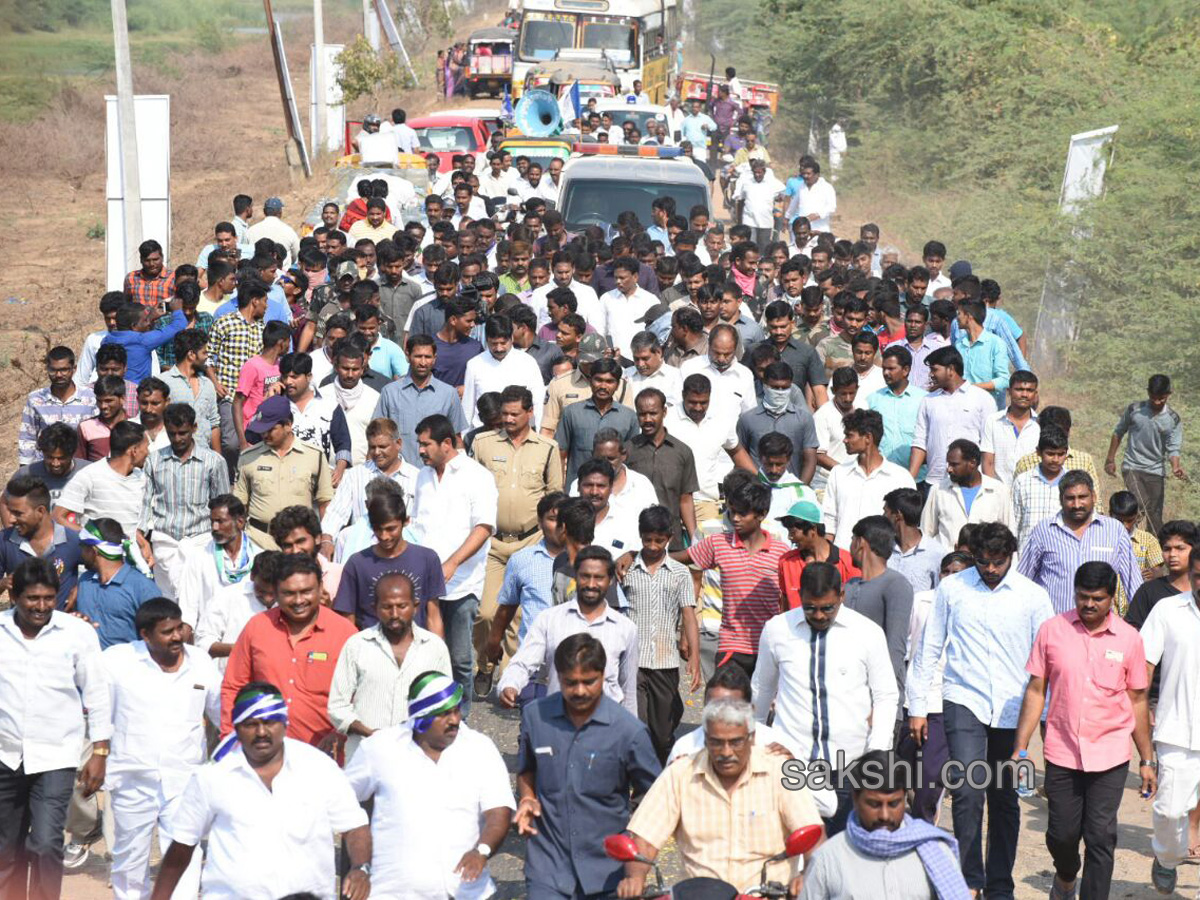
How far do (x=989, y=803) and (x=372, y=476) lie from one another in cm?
398

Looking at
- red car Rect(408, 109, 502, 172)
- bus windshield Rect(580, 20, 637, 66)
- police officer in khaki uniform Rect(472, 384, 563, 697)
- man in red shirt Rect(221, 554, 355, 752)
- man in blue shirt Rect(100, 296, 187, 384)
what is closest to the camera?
man in red shirt Rect(221, 554, 355, 752)

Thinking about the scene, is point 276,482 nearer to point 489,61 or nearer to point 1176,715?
point 1176,715

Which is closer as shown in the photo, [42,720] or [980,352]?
[42,720]

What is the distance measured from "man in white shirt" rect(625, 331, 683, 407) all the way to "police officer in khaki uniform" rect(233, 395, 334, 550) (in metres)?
2.46

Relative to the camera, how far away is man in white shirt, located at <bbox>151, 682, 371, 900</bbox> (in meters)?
6.12

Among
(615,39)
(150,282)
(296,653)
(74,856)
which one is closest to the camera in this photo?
(296,653)

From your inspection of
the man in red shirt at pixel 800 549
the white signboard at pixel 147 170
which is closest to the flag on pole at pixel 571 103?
the white signboard at pixel 147 170

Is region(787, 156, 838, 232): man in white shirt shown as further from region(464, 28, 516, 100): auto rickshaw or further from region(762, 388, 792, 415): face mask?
region(464, 28, 516, 100): auto rickshaw

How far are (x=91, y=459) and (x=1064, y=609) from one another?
247 inches

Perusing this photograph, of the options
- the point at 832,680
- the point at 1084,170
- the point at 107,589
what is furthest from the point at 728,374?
the point at 1084,170

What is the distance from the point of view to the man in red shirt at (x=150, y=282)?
1402 cm

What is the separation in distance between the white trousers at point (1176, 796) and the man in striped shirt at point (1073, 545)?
1.35 meters

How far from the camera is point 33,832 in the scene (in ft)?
25.8

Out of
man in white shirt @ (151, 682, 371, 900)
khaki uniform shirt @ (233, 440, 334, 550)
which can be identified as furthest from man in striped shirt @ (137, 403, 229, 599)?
man in white shirt @ (151, 682, 371, 900)
